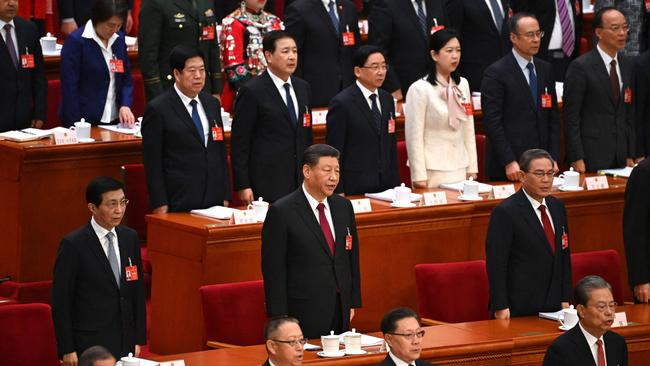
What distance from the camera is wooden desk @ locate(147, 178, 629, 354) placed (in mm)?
7016

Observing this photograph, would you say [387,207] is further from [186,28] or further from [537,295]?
[186,28]

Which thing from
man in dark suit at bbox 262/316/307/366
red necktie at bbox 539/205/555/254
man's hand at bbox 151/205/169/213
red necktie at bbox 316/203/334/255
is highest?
man's hand at bbox 151/205/169/213

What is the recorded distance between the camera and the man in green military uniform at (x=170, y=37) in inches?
334

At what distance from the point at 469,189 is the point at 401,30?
1912 mm

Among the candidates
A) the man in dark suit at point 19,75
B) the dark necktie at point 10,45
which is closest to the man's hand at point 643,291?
the man in dark suit at point 19,75

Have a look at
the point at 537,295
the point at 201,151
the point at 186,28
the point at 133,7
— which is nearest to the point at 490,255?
the point at 537,295

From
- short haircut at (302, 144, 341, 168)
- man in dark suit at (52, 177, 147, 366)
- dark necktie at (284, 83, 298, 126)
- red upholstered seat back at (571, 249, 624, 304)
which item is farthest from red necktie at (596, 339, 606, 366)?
dark necktie at (284, 83, 298, 126)

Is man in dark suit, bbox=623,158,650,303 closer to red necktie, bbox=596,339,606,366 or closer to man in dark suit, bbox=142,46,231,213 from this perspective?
red necktie, bbox=596,339,606,366

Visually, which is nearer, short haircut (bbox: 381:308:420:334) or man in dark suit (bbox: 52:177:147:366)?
short haircut (bbox: 381:308:420:334)

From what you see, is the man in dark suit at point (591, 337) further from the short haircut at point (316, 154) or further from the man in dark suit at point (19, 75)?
the man in dark suit at point (19, 75)

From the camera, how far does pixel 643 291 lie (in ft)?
23.1

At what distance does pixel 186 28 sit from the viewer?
28.2 ft

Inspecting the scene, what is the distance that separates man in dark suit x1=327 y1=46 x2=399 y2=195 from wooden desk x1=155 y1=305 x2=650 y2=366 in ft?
4.89

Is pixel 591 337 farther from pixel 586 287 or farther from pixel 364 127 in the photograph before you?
pixel 364 127
